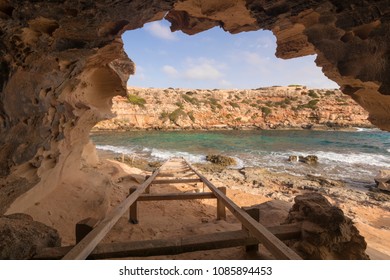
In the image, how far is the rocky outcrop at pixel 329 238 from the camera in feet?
9.98

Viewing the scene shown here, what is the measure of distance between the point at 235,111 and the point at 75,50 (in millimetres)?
41591

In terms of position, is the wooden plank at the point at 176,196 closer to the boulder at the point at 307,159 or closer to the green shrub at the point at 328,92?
Answer: the boulder at the point at 307,159

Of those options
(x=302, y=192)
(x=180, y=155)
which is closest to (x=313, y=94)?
(x=180, y=155)

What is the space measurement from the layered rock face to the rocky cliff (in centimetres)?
3513

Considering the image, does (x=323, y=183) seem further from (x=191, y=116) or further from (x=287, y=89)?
(x=287, y=89)

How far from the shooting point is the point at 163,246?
106 inches

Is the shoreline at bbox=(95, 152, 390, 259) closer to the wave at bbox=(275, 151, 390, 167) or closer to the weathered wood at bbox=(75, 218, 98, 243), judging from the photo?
the weathered wood at bbox=(75, 218, 98, 243)

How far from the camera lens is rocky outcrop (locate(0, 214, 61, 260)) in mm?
2141

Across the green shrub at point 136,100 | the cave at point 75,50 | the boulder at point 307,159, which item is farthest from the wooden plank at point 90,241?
the green shrub at point 136,100

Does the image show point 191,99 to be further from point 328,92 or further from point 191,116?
point 328,92

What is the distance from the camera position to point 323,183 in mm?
10930

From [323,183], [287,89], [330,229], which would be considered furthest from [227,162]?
[287,89]

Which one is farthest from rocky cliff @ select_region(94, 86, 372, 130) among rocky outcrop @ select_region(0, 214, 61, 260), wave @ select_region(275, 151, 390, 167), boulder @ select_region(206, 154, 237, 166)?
rocky outcrop @ select_region(0, 214, 61, 260)

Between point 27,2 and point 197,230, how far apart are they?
14.0ft
